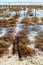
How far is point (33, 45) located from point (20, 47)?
661 mm

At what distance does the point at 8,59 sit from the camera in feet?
19.2

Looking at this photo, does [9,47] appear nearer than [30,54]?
No

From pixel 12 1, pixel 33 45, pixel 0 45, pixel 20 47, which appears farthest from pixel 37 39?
pixel 12 1

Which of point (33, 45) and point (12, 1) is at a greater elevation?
point (12, 1)

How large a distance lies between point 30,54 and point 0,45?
155 cm

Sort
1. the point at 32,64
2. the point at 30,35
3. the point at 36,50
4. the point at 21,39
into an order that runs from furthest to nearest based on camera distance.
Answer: the point at 30,35
the point at 21,39
the point at 36,50
the point at 32,64

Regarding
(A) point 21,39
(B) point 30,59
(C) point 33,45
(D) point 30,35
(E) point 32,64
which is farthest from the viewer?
(D) point 30,35

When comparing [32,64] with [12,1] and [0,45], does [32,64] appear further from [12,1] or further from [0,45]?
[12,1]

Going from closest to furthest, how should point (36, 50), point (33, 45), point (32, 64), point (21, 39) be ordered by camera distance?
point (32, 64), point (36, 50), point (33, 45), point (21, 39)

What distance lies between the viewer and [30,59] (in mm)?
5824

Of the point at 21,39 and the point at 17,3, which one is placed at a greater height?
the point at 17,3

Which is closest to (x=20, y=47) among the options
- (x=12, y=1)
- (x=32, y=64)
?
(x=32, y=64)

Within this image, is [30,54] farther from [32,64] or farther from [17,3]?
[17,3]

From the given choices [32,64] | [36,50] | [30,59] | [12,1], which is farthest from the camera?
[12,1]
